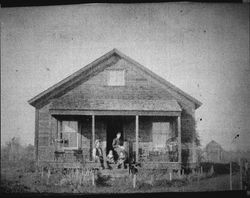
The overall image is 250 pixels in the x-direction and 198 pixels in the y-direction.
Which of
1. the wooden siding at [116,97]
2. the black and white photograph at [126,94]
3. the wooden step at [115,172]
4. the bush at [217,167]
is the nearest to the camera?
the black and white photograph at [126,94]

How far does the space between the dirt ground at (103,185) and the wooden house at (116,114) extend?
1.04 m

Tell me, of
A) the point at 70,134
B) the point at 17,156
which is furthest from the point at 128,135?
the point at 17,156

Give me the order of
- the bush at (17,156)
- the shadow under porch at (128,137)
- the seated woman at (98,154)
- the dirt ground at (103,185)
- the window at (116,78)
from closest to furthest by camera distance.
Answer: the dirt ground at (103,185) < the bush at (17,156) < the seated woman at (98,154) < the shadow under porch at (128,137) < the window at (116,78)

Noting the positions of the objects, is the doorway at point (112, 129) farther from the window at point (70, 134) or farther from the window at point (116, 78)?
the window at point (116, 78)

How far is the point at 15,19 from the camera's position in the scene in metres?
12.8

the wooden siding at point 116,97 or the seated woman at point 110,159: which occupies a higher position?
the wooden siding at point 116,97

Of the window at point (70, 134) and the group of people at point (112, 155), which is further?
the window at point (70, 134)

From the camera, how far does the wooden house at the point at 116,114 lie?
14391mm

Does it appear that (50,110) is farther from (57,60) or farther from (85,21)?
(85,21)

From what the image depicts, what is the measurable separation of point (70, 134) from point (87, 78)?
7.14ft

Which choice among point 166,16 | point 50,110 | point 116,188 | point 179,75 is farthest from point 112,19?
point 116,188

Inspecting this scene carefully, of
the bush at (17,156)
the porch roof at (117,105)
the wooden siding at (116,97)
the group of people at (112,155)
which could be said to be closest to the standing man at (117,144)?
the group of people at (112,155)

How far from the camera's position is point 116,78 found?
1511cm

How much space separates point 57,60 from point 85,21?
5.24 feet
